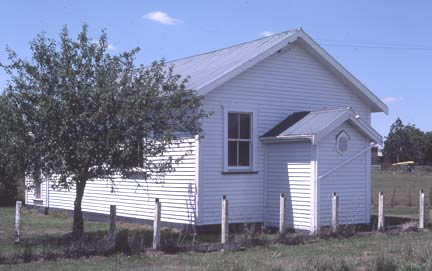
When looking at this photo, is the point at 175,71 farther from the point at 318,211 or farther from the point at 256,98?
the point at 318,211

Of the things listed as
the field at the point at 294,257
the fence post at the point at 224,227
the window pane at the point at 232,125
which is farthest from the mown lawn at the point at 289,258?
the window pane at the point at 232,125

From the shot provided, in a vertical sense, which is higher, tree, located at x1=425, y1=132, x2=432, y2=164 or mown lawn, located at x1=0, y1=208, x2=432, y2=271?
tree, located at x1=425, y1=132, x2=432, y2=164

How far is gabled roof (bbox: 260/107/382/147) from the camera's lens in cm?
1731

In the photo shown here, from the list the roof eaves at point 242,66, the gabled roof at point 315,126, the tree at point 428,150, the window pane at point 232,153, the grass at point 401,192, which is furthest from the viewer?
the tree at point 428,150

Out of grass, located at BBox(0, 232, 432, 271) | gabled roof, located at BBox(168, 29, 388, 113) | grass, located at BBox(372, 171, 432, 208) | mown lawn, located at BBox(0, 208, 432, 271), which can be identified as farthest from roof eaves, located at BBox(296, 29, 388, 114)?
grass, located at BBox(0, 232, 432, 271)

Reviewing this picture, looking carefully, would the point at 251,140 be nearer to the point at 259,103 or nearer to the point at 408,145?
the point at 259,103

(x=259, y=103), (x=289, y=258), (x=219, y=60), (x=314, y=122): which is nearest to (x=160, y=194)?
(x=259, y=103)

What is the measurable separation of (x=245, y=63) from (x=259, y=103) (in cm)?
140

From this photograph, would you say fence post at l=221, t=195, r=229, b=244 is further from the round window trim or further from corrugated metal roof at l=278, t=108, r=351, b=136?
the round window trim

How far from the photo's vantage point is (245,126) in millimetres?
18641

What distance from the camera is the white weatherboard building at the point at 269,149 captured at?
1756 centimetres

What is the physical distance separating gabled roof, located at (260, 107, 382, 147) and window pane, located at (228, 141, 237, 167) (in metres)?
0.87

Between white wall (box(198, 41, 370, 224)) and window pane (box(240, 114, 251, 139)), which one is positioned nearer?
white wall (box(198, 41, 370, 224))

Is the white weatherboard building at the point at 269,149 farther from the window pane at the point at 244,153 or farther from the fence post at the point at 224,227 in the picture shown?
the fence post at the point at 224,227
